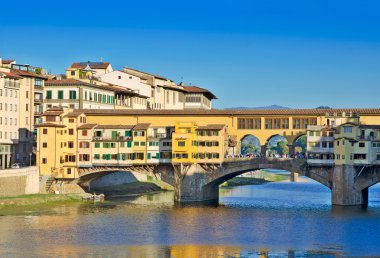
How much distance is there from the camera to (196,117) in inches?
4978

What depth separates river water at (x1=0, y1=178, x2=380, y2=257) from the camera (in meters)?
78.8

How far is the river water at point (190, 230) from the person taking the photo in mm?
78812

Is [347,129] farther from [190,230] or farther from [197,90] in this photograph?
[197,90]

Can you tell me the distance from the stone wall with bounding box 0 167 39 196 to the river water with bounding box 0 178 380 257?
5.42 m

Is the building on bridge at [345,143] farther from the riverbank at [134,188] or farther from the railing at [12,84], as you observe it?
the railing at [12,84]

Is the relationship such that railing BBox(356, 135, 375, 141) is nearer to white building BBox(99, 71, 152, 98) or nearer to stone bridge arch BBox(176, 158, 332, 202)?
stone bridge arch BBox(176, 158, 332, 202)

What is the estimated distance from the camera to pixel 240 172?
402ft

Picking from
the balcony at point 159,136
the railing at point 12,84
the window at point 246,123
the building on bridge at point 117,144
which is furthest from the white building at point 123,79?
the window at point 246,123

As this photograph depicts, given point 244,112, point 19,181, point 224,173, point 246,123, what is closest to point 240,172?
point 224,173

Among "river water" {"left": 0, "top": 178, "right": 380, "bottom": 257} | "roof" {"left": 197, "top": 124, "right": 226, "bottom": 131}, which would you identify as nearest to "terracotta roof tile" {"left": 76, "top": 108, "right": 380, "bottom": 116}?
"roof" {"left": 197, "top": 124, "right": 226, "bottom": 131}

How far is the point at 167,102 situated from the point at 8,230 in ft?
264

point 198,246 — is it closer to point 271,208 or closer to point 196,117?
point 271,208

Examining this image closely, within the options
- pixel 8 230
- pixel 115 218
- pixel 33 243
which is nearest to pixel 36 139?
pixel 115 218

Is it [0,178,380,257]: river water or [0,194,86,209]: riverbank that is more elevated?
[0,194,86,209]: riverbank
